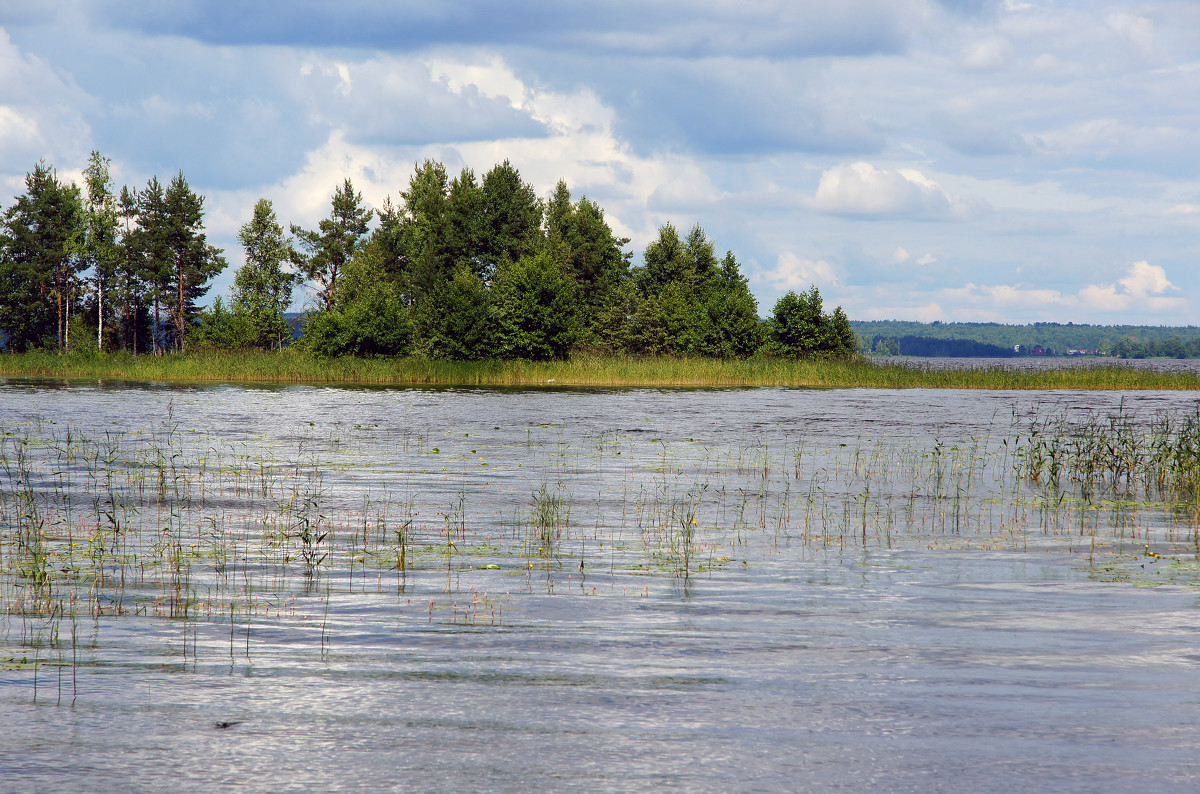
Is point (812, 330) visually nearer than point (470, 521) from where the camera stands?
No

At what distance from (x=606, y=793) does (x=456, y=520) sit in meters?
8.93

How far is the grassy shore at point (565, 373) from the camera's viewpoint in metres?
59.6

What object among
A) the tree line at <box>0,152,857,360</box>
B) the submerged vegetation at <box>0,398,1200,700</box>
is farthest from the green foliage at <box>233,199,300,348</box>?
the submerged vegetation at <box>0,398,1200,700</box>

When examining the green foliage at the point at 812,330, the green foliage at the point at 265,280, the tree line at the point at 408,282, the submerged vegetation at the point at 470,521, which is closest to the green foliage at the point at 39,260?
the tree line at the point at 408,282

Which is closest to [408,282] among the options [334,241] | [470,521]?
[334,241]

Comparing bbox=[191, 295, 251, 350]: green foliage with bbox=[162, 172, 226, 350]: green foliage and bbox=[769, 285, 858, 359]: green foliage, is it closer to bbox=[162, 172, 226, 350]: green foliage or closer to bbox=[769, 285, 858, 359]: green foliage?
bbox=[162, 172, 226, 350]: green foliage

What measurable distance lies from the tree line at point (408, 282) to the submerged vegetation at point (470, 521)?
2132 inches

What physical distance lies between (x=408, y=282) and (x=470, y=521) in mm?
84160

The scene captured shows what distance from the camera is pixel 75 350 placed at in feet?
259

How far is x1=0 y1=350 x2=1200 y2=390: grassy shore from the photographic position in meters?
59.6

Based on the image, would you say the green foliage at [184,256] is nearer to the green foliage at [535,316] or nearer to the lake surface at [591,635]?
the green foliage at [535,316]

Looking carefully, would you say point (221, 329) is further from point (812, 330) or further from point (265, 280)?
point (812, 330)

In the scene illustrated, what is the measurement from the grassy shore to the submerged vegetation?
36904 mm

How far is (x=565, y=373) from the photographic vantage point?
65438 millimetres
